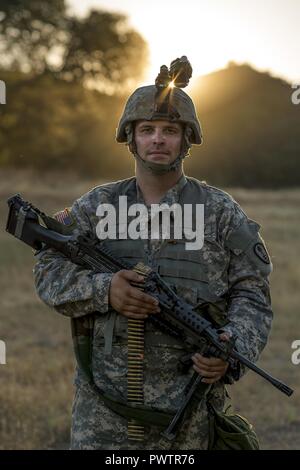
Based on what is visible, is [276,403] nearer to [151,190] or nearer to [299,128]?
[151,190]

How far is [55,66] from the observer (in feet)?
123

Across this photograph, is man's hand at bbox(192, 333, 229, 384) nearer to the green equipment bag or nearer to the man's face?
the green equipment bag

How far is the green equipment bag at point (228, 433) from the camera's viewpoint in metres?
3.82

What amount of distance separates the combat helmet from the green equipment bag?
3.88 ft

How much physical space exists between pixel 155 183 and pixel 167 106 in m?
0.37

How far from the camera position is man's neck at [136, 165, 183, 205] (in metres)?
4.09

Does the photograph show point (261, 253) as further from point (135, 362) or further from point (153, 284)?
point (135, 362)

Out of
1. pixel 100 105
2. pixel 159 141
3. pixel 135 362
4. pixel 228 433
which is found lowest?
pixel 228 433

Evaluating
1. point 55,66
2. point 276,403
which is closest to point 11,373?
point 276,403

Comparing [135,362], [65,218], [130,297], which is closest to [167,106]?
[65,218]

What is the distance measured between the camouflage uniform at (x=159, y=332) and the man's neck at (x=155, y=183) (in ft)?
0.70

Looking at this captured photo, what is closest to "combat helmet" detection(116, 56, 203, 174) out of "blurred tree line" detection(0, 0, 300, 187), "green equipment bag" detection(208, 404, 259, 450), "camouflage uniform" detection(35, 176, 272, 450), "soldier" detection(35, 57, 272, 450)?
"soldier" detection(35, 57, 272, 450)

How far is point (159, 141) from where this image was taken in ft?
13.1

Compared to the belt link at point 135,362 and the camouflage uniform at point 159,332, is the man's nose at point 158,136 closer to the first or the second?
the camouflage uniform at point 159,332
